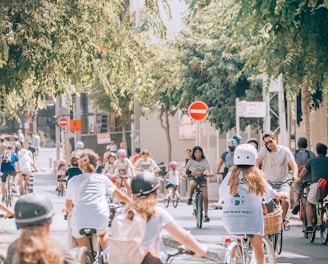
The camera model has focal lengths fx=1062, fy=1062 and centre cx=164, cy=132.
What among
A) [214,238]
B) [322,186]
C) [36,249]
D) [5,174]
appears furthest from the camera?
[5,174]

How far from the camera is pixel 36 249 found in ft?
19.0

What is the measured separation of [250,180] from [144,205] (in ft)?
10.4

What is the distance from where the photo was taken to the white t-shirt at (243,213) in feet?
34.2

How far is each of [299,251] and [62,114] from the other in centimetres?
3846

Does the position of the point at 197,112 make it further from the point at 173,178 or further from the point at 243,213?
the point at 243,213

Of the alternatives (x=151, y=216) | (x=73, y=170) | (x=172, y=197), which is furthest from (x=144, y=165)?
(x=151, y=216)

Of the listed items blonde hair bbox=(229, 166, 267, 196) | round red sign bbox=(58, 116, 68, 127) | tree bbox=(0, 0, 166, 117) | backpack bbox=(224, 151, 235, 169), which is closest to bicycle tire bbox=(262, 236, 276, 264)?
blonde hair bbox=(229, 166, 267, 196)

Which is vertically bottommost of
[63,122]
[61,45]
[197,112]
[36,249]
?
[36,249]

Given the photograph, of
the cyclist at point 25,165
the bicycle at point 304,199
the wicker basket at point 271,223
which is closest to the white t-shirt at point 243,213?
the wicker basket at point 271,223

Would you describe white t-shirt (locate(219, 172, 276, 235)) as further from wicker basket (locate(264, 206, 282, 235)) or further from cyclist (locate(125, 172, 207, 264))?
cyclist (locate(125, 172, 207, 264))

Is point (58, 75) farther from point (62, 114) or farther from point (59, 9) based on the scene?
point (62, 114)

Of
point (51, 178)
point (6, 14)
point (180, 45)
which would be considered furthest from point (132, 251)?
point (51, 178)

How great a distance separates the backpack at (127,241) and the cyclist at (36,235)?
1.13m

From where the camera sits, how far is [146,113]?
49.7 metres
